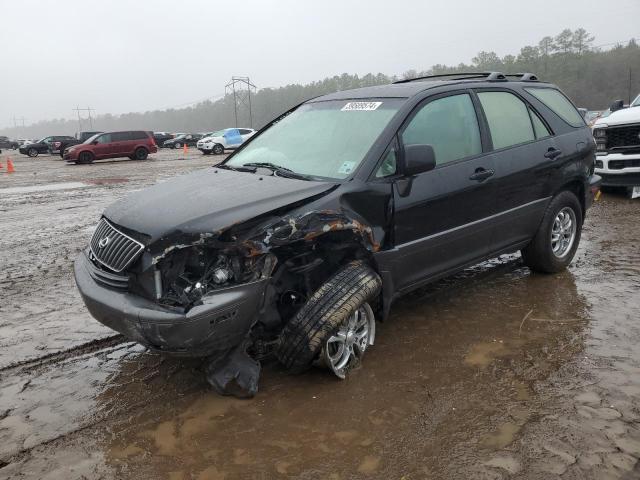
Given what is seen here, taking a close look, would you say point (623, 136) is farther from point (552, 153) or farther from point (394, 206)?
Result: point (394, 206)

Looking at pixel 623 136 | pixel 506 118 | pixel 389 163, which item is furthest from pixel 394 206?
pixel 623 136

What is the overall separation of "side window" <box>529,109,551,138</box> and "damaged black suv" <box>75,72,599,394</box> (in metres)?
0.01

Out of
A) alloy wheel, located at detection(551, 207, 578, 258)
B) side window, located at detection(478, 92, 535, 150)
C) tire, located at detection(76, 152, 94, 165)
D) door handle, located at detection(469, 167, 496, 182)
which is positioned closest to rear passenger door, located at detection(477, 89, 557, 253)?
side window, located at detection(478, 92, 535, 150)

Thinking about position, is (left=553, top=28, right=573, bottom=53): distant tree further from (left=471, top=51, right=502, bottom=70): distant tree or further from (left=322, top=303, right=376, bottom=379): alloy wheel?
(left=322, top=303, right=376, bottom=379): alloy wheel

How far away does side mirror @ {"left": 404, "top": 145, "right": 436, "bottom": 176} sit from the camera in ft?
11.5

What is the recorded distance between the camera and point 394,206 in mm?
3574

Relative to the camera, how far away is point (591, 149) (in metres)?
5.31

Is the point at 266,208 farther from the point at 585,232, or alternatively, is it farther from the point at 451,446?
the point at 585,232

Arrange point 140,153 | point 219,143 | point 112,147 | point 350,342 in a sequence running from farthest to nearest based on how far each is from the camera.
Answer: point 219,143
point 140,153
point 112,147
point 350,342

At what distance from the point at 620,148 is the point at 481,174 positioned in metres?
6.15

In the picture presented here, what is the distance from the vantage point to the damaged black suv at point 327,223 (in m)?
2.90

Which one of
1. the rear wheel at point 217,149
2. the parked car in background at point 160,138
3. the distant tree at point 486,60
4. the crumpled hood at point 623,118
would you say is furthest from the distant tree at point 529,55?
the crumpled hood at point 623,118

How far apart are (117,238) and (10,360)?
4.86 feet

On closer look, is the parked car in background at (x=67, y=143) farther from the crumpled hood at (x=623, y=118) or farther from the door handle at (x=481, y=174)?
the door handle at (x=481, y=174)
